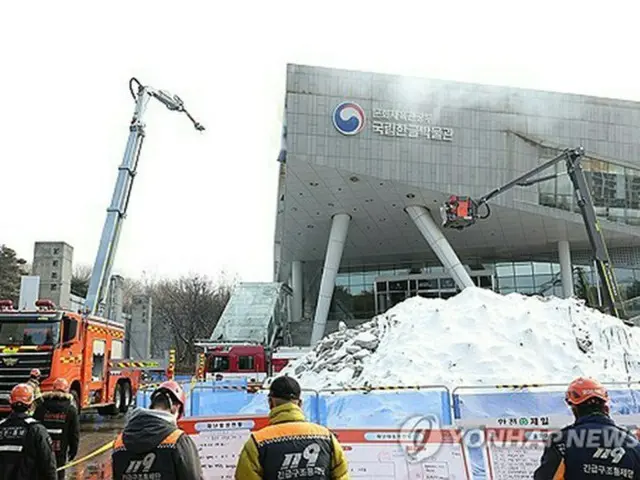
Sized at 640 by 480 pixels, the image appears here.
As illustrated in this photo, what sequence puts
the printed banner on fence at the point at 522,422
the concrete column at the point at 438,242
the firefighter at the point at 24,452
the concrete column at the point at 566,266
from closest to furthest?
the firefighter at the point at 24,452 < the printed banner on fence at the point at 522,422 < the concrete column at the point at 438,242 < the concrete column at the point at 566,266

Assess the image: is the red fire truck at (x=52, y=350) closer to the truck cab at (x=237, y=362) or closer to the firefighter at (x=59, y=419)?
the firefighter at (x=59, y=419)

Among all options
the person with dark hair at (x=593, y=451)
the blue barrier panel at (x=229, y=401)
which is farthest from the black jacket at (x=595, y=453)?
the blue barrier panel at (x=229, y=401)

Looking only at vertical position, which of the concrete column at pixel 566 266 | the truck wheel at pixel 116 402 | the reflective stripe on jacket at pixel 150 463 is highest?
the concrete column at pixel 566 266

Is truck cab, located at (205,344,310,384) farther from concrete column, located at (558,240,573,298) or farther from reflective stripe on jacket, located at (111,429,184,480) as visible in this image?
concrete column, located at (558,240,573,298)

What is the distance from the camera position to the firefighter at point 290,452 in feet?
9.91

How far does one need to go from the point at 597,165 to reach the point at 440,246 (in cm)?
1040

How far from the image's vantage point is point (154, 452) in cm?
307

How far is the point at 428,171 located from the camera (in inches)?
1256

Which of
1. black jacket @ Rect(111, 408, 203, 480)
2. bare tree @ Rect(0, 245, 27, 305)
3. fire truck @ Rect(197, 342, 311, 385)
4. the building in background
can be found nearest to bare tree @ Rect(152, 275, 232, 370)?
bare tree @ Rect(0, 245, 27, 305)

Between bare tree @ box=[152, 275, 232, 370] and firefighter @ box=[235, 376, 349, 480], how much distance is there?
2220 inches

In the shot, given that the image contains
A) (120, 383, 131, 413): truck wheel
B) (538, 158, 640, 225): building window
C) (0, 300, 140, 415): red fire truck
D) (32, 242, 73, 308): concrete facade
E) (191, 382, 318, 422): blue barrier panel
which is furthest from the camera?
(538, 158, 640, 225): building window

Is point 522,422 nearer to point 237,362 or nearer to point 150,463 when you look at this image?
point 150,463

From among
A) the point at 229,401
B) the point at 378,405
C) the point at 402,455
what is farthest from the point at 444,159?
the point at 402,455

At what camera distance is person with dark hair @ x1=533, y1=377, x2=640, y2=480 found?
3119mm
